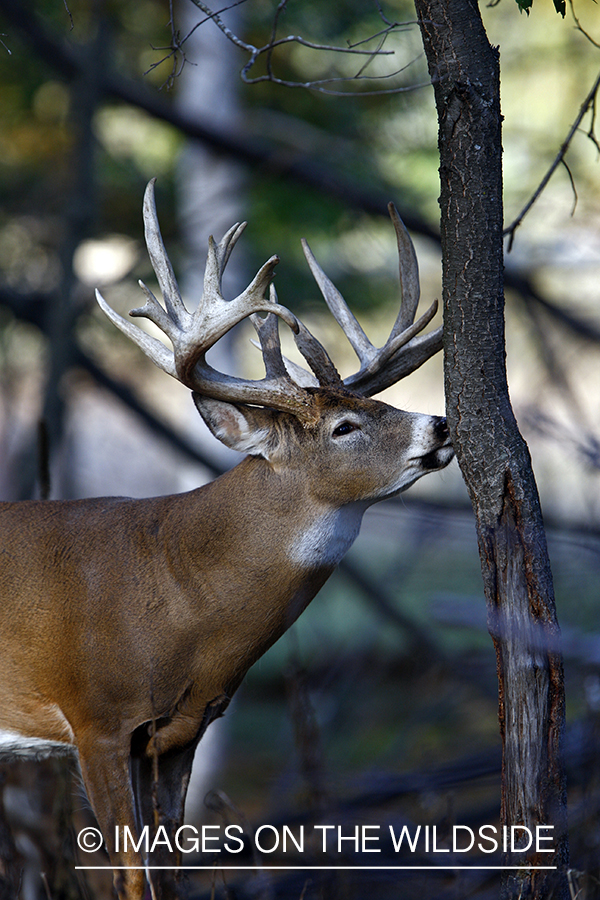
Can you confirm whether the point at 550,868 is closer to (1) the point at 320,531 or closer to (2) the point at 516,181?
(1) the point at 320,531

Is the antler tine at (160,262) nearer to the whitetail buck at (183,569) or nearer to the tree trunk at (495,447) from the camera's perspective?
the whitetail buck at (183,569)

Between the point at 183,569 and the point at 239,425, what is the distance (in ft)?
1.95

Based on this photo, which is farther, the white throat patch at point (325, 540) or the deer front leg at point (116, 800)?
the white throat patch at point (325, 540)

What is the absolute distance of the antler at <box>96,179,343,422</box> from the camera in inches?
130

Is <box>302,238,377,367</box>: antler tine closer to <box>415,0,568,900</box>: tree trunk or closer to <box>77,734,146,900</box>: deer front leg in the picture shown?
<box>415,0,568,900</box>: tree trunk

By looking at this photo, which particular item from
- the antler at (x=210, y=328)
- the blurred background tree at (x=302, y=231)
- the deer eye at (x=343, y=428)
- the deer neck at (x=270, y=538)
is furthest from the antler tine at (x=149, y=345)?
the blurred background tree at (x=302, y=231)

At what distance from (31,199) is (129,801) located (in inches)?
280

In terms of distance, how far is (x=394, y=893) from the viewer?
4.54 meters

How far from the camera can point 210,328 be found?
10.9 feet

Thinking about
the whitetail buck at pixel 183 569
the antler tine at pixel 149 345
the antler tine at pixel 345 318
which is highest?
the antler tine at pixel 345 318

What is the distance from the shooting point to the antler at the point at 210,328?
3291mm

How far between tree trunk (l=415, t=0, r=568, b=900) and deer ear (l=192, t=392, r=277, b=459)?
90 centimetres

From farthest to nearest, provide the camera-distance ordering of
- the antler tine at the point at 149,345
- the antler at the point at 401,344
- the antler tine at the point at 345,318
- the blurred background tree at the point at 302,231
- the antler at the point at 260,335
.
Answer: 1. the blurred background tree at the point at 302,231
2. the antler tine at the point at 345,318
3. the antler at the point at 401,344
4. the antler tine at the point at 149,345
5. the antler at the point at 260,335

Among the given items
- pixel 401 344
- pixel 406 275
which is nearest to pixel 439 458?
pixel 401 344
